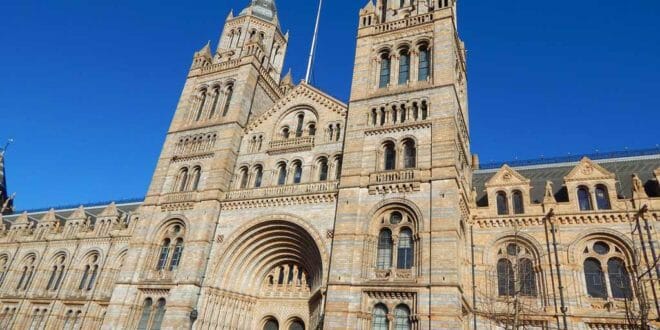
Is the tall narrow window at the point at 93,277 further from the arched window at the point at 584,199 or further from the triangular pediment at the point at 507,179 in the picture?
the arched window at the point at 584,199

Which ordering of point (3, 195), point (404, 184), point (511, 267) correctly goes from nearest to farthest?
1. point (404, 184)
2. point (511, 267)
3. point (3, 195)

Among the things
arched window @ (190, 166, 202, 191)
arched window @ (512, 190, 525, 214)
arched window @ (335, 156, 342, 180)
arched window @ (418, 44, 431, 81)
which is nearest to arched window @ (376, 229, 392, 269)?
arched window @ (335, 156, 342, 180)

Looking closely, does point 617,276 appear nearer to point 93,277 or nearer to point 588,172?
point 588,172

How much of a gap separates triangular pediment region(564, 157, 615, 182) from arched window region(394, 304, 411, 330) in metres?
14.0

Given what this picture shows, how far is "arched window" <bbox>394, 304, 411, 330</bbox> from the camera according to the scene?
2128cm

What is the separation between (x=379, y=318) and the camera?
21969 mm

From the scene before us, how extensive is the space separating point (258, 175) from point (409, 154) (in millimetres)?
10750

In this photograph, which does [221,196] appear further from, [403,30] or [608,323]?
[608,323]

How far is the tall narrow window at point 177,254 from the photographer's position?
94.1 feet

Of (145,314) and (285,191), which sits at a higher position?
(285,191)

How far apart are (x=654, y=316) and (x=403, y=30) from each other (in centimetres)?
2190

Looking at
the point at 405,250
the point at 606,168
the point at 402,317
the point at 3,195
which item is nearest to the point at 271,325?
the point at 402,317

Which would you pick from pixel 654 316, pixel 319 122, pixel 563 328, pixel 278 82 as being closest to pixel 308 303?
pixel 319 122

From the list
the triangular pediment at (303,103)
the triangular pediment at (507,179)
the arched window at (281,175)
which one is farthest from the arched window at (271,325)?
the triangular pediment at (507,179)
